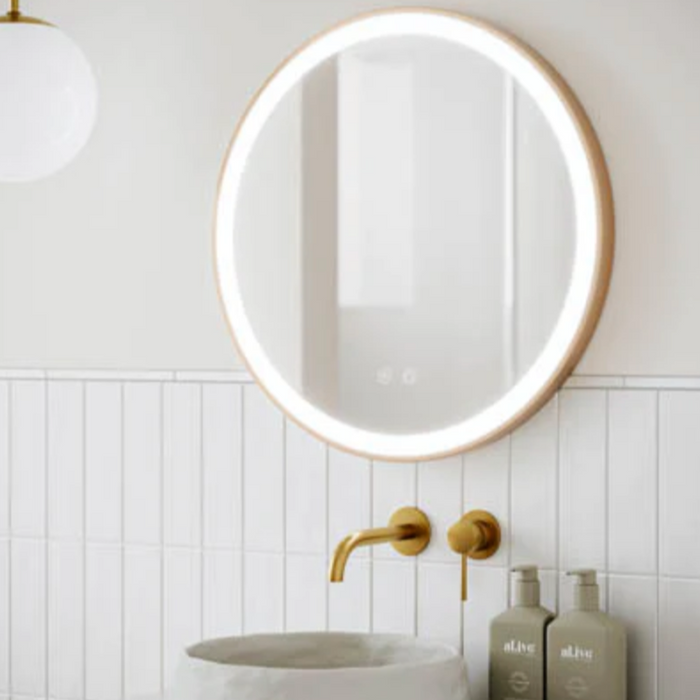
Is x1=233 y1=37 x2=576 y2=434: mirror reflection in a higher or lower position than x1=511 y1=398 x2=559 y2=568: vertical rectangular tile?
higher

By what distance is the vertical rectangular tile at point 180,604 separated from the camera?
83.7 inches

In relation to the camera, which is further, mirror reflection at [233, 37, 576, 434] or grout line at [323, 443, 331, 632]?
grout line at [323, 443, 331, 632]

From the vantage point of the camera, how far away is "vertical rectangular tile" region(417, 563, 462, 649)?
77.0 inches

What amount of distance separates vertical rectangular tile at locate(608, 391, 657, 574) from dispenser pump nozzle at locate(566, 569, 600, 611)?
74mm

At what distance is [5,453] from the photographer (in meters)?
2.27

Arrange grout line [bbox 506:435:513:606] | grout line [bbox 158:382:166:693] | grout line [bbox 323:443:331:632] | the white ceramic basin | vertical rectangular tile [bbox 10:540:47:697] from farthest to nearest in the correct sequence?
vertical rectangular tile [bbox 10:540:47:697] < grout line [bbox 158:382:166:693] < grout line [bbox 323:443:331:632] < grout line [bbox 506:435:513:606] < the white ceramic basin

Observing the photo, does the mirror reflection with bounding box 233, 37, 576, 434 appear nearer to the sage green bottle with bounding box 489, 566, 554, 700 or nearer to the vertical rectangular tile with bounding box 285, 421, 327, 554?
the vertical rectangular tile with bounding box 285, 421, 327, 554

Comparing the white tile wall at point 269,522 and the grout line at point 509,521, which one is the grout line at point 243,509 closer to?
the white tile wall at point 269,522

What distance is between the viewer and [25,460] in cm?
225

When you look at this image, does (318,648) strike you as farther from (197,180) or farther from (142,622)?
(197,180)

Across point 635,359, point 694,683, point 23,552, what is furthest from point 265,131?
point 694,683

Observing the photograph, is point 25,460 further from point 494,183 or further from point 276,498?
point 494,183

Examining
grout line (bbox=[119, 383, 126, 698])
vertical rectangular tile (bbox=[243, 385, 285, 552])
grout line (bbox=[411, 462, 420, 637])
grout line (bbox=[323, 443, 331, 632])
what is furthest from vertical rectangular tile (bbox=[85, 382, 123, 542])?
grout line (bbox=[411, 462, 420, 637])

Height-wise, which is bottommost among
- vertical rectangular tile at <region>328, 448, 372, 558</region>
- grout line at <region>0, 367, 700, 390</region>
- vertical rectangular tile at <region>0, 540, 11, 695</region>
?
vertical rectangular tile at <region>0, 540, 11, 695</region>
